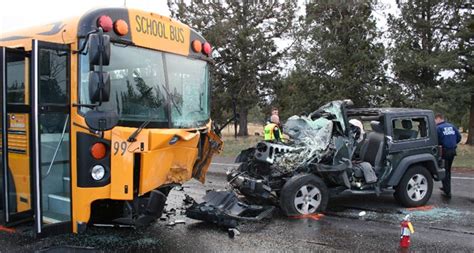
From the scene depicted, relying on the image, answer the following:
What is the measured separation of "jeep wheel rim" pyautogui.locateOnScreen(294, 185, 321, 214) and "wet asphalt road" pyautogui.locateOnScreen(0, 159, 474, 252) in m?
0.22

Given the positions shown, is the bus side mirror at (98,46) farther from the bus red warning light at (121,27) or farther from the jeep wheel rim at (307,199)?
the jeep wheel rim at (307,199)

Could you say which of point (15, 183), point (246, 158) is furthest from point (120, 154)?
point (246, 158)

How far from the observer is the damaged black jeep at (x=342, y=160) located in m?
7.12

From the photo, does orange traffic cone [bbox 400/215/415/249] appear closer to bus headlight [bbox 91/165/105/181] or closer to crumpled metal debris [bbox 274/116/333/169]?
crumpled metal debris [bbox 274/116/333/169]

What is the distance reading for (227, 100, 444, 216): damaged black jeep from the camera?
7.12m

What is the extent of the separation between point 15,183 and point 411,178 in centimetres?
638

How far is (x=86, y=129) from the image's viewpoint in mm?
4605

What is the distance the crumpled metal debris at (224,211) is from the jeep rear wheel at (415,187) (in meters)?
2.54

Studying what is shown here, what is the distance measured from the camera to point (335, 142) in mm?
7422

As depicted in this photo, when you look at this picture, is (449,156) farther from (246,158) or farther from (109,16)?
(109,16)

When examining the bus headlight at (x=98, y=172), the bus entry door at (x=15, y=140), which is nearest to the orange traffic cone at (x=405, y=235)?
the bus headlight at (x=98, y=172)

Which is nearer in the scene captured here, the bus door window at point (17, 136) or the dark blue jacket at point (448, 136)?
the bus door window at point (17, 136)

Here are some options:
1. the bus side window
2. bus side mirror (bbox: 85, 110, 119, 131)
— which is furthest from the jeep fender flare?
the bus side window

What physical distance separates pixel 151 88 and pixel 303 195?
325cm
